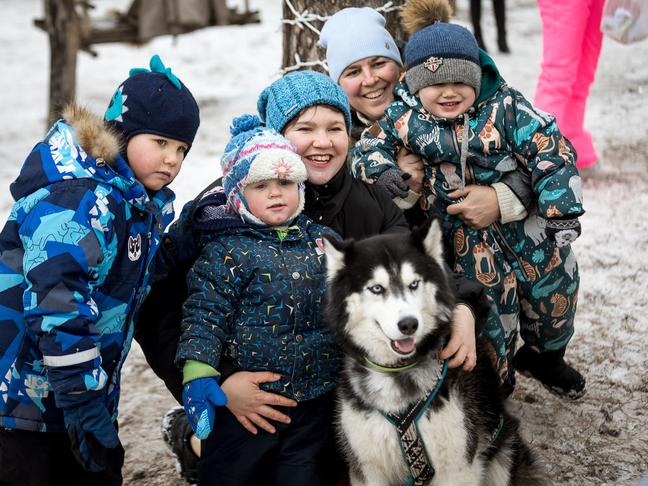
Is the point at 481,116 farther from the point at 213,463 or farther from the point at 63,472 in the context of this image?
the point at 63,472

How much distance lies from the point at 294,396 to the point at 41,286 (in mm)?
972

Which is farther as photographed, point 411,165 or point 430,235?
point 411,165

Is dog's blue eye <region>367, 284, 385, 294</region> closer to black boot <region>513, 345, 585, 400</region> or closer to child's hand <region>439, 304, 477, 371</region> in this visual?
child's hand <region>439, 304, 477, 371</region>

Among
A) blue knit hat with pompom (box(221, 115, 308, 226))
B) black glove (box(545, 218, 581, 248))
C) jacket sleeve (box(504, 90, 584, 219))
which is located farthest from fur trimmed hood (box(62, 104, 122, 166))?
black glove (box(545, 218, 581, 248))

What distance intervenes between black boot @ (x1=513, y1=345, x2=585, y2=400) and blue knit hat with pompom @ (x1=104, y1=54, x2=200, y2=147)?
194 cm

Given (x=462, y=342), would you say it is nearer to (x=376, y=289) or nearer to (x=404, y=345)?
(x=404, y=345)

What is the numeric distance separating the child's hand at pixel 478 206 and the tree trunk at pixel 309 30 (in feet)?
3.83

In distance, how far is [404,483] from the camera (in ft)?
8.19

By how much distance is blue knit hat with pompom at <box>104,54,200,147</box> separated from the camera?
2.41m

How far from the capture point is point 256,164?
2479 millimetres

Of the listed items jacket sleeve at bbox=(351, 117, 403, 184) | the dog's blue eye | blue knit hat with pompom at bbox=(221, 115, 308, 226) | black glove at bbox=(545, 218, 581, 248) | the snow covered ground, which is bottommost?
the snow covered ground

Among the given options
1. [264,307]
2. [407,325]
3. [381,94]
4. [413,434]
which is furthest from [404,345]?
[381,94]

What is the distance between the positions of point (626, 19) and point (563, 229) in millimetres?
2826

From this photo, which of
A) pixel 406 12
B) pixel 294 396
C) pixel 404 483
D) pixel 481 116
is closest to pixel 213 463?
pixel 294 396
